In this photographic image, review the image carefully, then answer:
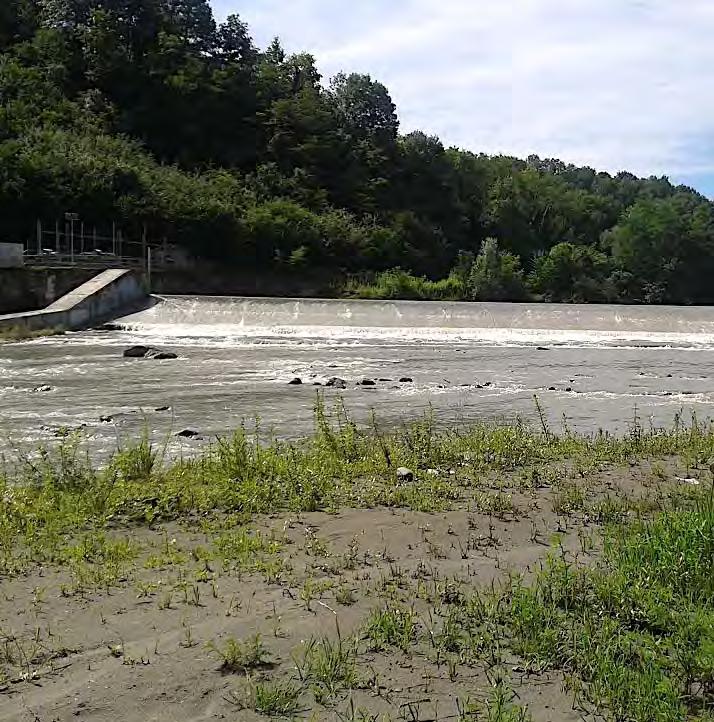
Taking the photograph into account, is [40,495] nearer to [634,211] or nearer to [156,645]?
[156,645]

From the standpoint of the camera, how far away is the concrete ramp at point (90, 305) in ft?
79.4

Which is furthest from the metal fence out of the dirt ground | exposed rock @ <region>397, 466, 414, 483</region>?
the dirt ground

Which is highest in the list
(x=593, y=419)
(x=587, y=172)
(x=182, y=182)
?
(x=587, y=172)

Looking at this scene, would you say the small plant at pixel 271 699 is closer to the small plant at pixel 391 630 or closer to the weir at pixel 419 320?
the small plant at pixel 391 630

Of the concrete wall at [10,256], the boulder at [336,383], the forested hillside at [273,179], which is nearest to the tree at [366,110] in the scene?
the forested hillside at [273,179]

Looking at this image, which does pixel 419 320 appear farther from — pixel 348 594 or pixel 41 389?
pixel 348 594

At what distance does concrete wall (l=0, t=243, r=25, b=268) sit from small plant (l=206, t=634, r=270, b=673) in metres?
31.5

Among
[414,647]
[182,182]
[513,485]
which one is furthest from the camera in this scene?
[182,182]

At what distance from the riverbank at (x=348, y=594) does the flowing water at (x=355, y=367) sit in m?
3.31

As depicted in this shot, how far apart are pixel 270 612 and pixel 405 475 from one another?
299 cm

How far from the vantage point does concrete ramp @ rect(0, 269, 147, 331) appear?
24203 millimetres

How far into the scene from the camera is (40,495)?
595cm

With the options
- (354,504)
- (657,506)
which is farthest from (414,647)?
(657,506)

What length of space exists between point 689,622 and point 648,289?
220 ft
